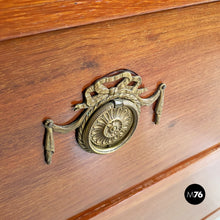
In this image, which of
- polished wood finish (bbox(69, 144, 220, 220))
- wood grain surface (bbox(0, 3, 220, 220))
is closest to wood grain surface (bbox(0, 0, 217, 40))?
wood grain surface (bbox(0, 3, 220, 220))

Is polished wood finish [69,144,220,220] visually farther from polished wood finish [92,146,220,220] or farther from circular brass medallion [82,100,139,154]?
circular brass medallion [82,100,139,154]

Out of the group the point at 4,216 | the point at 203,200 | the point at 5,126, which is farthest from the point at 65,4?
the point at 203,200

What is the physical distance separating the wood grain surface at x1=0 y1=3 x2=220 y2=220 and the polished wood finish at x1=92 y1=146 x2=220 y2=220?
43 millimetres

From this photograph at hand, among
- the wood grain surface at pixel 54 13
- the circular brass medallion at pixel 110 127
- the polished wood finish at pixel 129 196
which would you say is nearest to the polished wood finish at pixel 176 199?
the polished wood finish at pixel 129 196

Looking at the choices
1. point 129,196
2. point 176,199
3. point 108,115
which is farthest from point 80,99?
point 176,199

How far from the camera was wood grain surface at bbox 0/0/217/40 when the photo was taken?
1.07 ft

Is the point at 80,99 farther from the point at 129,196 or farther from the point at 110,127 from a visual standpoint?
the point at 129,196

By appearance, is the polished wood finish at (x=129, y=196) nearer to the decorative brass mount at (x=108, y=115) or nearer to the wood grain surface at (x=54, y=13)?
the decorative brass mount at (x=108, y=115)

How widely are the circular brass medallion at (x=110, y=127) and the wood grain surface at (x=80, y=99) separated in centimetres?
3

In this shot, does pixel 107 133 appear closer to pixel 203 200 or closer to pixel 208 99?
pixel 208 99

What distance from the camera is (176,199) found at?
77 cm

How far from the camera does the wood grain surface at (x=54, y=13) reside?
0.33 meters

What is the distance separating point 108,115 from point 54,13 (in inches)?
7.7

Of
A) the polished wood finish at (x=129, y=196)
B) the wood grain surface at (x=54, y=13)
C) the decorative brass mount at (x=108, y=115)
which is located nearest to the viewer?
the wood grain surface at (x=54, y=13)
